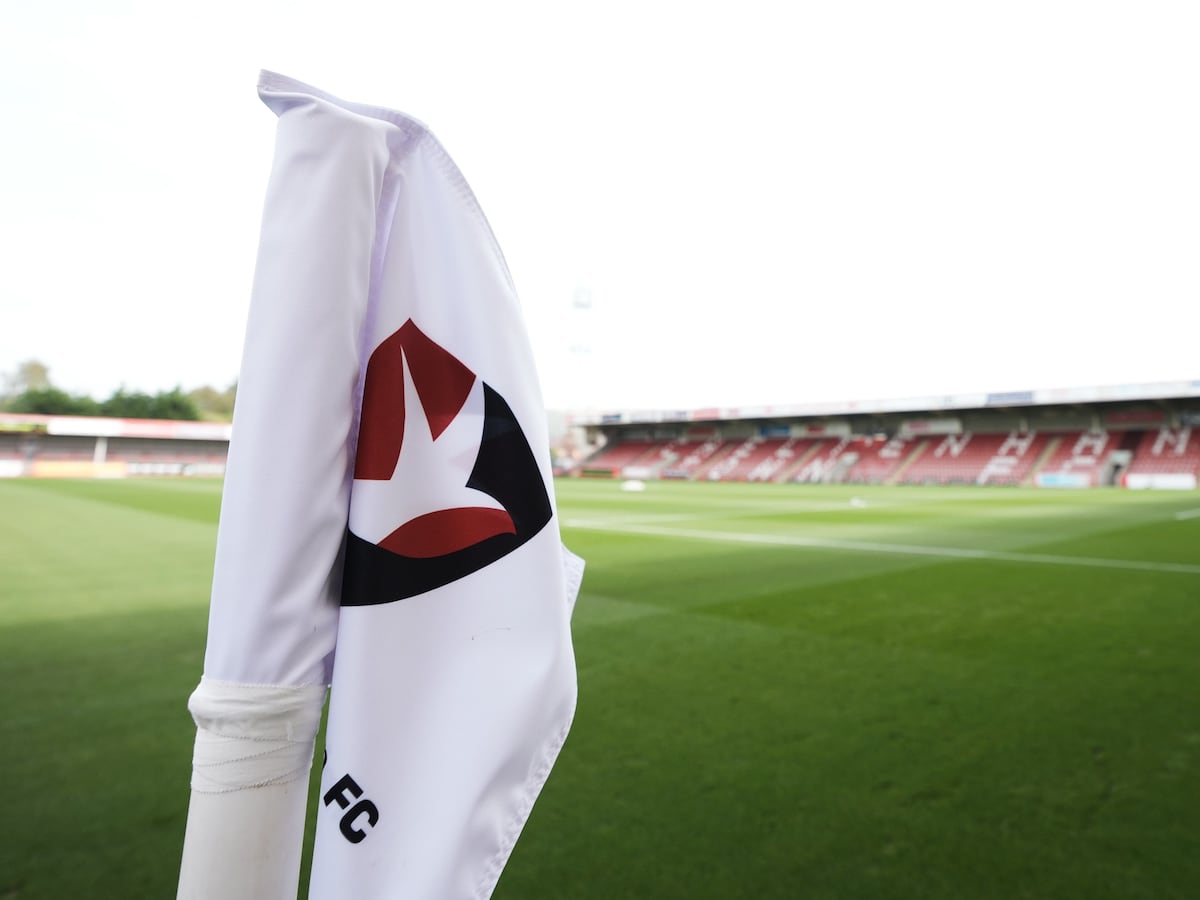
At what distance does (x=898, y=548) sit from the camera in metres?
8.48

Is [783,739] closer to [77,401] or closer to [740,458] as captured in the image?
[740,458]

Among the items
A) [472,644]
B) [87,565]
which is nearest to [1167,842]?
[472,644]

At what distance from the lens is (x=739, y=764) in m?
2.48

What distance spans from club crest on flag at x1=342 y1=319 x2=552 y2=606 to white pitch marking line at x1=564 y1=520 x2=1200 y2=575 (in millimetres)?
7925

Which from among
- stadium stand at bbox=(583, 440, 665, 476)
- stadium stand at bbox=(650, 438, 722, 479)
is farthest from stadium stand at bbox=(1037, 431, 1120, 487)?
stadium stand at bbox=(583, 440, 665, 476)

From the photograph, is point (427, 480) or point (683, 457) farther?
point (683, 457)

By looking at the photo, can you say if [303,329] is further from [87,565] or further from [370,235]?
[87,565]

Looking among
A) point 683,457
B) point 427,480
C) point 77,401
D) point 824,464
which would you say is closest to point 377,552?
point 427,480

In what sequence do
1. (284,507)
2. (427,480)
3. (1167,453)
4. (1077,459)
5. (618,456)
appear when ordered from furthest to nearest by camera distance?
(618,456), (1077,459), (1167,453), (427,480), (284,507)

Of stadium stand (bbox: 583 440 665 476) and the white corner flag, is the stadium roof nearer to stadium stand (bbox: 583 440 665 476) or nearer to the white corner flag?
stadium stand (bbox: 583 440 665 476)

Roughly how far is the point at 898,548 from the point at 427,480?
8.64 meters

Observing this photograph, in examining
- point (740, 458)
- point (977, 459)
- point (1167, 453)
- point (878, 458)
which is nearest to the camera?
point (1167, 453)

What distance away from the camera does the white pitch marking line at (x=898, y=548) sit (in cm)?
702

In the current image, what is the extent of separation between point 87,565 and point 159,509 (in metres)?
8.34
